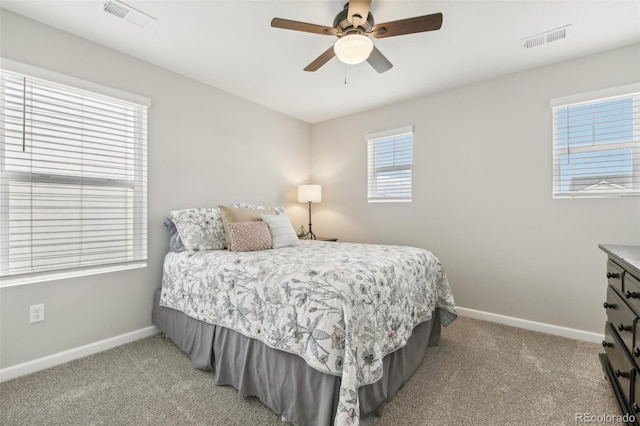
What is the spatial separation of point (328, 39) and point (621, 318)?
104 inches

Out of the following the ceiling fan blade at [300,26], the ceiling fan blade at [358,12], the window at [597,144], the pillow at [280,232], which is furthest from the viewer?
the pillow at [280,232]

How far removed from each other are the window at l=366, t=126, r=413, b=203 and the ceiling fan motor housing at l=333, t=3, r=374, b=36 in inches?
70.8

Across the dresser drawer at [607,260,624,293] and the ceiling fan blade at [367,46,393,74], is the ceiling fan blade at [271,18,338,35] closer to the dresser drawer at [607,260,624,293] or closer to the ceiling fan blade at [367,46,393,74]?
the ceiling fan blade at [367,46,393,74]

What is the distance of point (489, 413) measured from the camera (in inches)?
64.6

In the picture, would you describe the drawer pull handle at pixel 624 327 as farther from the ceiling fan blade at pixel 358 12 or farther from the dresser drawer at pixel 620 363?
the ceiling fan blade at pixel 358 12

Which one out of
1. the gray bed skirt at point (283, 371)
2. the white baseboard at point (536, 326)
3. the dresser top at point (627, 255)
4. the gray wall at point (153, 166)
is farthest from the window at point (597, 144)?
the gray wall at point (153, 166)

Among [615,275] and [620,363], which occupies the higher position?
[615,275]

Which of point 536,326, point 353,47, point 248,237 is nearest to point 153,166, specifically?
point 248,237

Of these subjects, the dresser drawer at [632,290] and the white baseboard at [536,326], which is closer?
the dresser drawer at [632,290]

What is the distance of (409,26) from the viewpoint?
1.78 metres

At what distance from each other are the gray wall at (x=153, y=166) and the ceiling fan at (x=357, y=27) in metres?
1.64

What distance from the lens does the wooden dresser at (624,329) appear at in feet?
4.32

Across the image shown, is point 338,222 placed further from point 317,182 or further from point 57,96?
point 57,96

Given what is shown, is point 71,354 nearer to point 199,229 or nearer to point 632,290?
point 199,229
